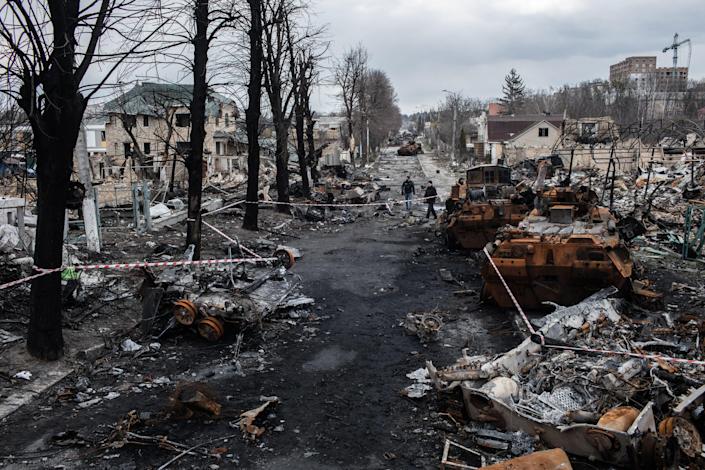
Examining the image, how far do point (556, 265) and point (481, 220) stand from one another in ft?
20.3

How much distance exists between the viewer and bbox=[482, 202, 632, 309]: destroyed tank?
9.80 metres

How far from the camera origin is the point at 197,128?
13.3 m

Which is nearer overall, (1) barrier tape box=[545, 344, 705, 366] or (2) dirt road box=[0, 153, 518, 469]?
(2) dirt road box=[0, 153, 518, 469]

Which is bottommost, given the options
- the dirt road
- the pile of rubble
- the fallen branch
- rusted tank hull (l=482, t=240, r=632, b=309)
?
the dirt road

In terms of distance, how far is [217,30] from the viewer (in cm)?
1316

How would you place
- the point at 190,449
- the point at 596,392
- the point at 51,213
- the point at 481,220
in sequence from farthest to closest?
the point at 481,220 → the point at 51,213 → the point at 596,392 → the point at 190,449

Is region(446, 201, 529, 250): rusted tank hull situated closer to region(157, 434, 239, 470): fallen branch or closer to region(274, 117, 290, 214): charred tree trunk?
region(274, 117, 290, 214): charred tree trunk

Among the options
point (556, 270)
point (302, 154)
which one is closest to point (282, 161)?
point (302, 154)

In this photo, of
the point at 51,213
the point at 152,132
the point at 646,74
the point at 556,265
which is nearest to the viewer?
the point at 51,213

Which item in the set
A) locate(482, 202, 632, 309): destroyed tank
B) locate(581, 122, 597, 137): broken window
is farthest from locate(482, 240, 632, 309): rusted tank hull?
locate(581, 122, 597, 137): broken window

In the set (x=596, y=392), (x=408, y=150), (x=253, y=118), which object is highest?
(x=253, y=118)

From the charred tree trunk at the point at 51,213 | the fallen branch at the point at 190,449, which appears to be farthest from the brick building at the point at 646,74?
the fallen branch at the point at 190,449

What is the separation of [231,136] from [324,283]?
1622 inches

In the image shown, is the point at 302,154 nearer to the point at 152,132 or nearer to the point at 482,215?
the point at 482,215
